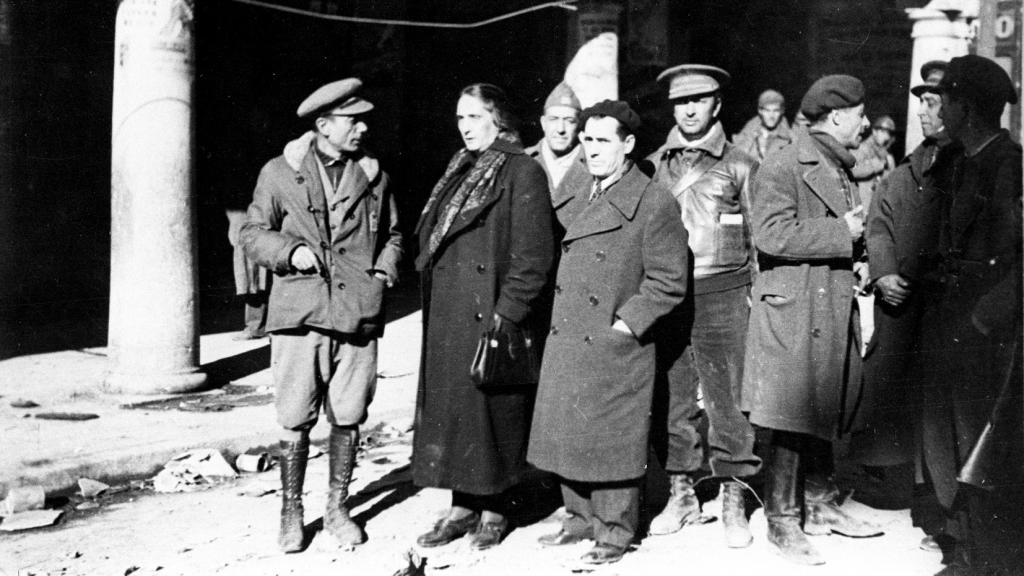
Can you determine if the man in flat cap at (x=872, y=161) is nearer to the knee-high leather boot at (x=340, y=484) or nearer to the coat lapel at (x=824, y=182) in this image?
the coat lapel at (x=824, y=182)

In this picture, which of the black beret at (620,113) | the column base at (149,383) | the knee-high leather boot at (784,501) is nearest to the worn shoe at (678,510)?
the knee-high leather boot at (784,501)

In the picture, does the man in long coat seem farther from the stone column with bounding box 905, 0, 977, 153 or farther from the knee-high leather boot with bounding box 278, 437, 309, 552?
the stone column with bounding box 905, 0, 977, 153

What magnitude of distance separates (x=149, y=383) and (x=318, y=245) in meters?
3.54

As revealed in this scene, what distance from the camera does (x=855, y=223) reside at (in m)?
4.94

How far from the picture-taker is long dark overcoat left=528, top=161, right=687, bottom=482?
4891 millimetres

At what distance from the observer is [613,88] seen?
11234 millimetres

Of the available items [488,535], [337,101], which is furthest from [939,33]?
[488,535]

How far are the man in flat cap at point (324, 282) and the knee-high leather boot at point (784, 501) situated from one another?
1.87 m

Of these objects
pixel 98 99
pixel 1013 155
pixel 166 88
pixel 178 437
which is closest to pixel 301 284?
pixel 178 437

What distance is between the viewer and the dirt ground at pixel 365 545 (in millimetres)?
4996

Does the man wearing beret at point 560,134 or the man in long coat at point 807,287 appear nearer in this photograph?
the man in long coat at point 807,287

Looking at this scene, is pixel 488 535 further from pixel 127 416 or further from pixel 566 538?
pixel 127 416

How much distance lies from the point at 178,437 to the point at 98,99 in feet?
20.4

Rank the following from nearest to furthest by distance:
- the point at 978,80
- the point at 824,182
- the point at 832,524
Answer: the point at 978,80 → the point at 824,182 → the point at 832,524
